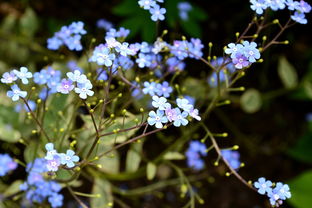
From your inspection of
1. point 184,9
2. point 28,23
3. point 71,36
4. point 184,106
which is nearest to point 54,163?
point 184,106

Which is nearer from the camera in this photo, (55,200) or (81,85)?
(81,85)

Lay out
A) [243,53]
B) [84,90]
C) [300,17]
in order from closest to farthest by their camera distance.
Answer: [84,90] < [243,53] < [300,17]

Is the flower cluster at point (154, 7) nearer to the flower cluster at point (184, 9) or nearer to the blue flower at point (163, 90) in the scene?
the blue flower at point (163, 90)

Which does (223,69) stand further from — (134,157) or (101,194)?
(101,194)

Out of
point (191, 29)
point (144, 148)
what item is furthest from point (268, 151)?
point (191, 29)

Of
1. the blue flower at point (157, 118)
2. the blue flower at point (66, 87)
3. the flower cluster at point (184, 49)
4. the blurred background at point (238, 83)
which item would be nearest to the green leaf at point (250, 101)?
the blurred background at point (238, 83)

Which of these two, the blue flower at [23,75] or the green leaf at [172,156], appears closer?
the blue flower at [23,75]
